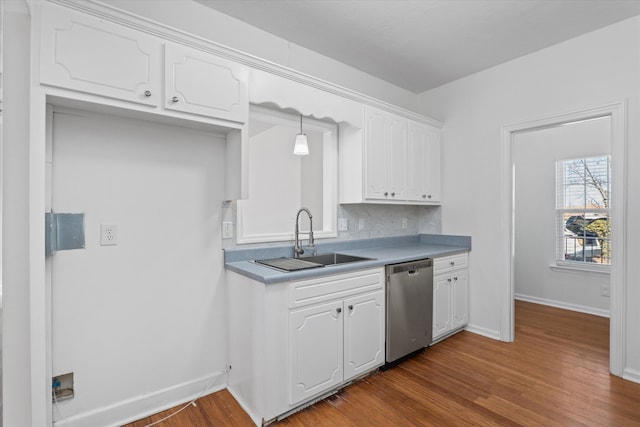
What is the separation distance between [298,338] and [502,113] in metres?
2.82

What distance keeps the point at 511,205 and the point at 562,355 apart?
1349 mm

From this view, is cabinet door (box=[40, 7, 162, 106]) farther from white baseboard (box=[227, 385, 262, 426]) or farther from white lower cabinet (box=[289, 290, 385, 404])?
white baseboard (box=[227, 385, 262, 426])

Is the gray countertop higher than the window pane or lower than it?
lower

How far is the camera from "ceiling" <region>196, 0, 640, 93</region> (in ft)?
7.38

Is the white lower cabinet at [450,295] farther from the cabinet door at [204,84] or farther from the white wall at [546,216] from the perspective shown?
the cabinet door at [204,84]

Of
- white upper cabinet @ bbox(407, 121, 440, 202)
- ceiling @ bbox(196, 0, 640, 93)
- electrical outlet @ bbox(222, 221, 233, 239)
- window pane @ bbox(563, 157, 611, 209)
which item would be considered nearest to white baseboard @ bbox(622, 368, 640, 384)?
white upper cabinet @ bbox(407, 121, 440, 202)

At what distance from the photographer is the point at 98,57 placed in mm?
1537

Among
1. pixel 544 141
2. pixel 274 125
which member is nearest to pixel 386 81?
pixel 274 125

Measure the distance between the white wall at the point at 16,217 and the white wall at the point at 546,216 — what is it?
4596 millimetres

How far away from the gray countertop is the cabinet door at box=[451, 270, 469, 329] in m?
0.27

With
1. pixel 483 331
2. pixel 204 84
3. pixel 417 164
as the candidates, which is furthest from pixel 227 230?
pixel 483 331

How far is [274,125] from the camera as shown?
8.65 feet

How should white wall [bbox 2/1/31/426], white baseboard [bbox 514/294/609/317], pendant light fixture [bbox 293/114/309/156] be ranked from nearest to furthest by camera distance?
white wall [bbox 2/1/31/426] → pendant light fixture [bbox 293/114/309/156] → white baseboard [bbox 514/294/609/317]

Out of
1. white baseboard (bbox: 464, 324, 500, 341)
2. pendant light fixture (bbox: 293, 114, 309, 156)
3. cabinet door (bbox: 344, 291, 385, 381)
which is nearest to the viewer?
cabinet door (bbox: 344, 291, 385, 381)
